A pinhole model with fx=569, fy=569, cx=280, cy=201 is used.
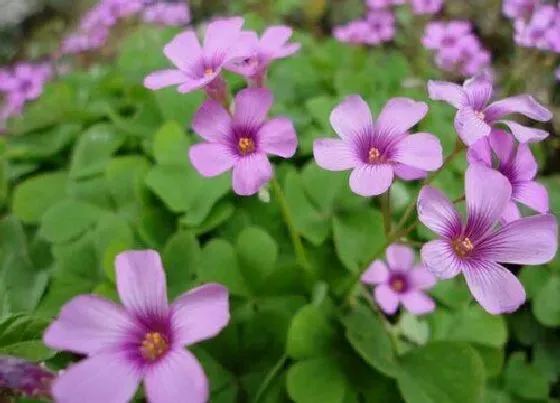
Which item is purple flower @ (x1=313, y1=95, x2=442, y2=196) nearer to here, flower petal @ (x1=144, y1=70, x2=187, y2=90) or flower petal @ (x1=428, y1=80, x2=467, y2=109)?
flower petal @ (x1=428, y1=80, x2=467, y2=109)

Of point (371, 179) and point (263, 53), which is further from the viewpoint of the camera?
point (263, 53)

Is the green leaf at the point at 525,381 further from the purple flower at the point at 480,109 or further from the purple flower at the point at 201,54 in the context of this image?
the purple flower at the point at 201,54

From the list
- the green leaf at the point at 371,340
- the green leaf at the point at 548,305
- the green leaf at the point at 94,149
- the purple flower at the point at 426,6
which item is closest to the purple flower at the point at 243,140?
the green leaf at the point at 371,340

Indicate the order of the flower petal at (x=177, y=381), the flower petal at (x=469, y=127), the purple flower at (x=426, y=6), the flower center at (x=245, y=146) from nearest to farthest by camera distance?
the flower petal at (x=177, y=381)
the flower petal at (x=469, y=127)
the flower center at (x=245, y=146)
the purple flower at (x=426, y=6)

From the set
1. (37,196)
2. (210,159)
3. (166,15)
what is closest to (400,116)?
(210,159)

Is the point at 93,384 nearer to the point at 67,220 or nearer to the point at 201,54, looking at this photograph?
the point at 201,54

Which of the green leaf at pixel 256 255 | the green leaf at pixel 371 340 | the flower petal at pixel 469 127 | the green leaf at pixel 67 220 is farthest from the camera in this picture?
the green leaf at pixel 67 220
